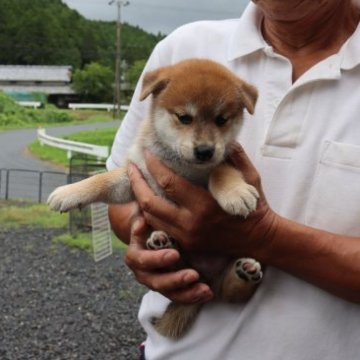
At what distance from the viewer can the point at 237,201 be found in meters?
1.91

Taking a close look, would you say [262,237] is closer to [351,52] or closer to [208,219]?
[208,219]

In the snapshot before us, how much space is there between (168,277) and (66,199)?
2.20ft

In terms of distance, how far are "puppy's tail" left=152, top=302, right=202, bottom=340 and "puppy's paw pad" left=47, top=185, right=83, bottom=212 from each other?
23.4 inches

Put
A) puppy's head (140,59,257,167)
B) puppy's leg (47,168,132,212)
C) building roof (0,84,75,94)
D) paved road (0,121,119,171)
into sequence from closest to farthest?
1. puppy's head (140,59,257,167)
2. puppy's leg (47,168,132,212)
3. paved road (0,121,119,171)
4. building roof (0,84,75,94)

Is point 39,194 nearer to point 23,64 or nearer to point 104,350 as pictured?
point 104,350

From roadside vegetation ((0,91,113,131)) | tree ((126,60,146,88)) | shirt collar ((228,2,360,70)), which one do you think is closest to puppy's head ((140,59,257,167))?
shirt collar ((228,2,360,70))

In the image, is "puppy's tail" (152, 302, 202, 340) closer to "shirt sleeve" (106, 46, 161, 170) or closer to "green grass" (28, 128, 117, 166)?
"shirt sleeve" (106, 46, 161, 170)

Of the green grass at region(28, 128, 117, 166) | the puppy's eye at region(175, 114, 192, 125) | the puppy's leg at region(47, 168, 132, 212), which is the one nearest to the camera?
the puppy's eye at region(175, 114, 192, 125)

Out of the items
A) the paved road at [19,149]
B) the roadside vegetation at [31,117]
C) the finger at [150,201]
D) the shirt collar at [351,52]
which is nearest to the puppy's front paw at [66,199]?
the finger at [150,201]

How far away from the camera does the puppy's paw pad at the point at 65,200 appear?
8.00ft

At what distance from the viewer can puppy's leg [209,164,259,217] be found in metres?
1.88

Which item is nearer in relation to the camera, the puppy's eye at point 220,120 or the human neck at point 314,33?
the human neck at point 314,33

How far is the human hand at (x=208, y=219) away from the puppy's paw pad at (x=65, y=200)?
45 cm

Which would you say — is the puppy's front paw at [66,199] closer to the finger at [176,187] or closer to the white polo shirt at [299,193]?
the finger at [176,187]
